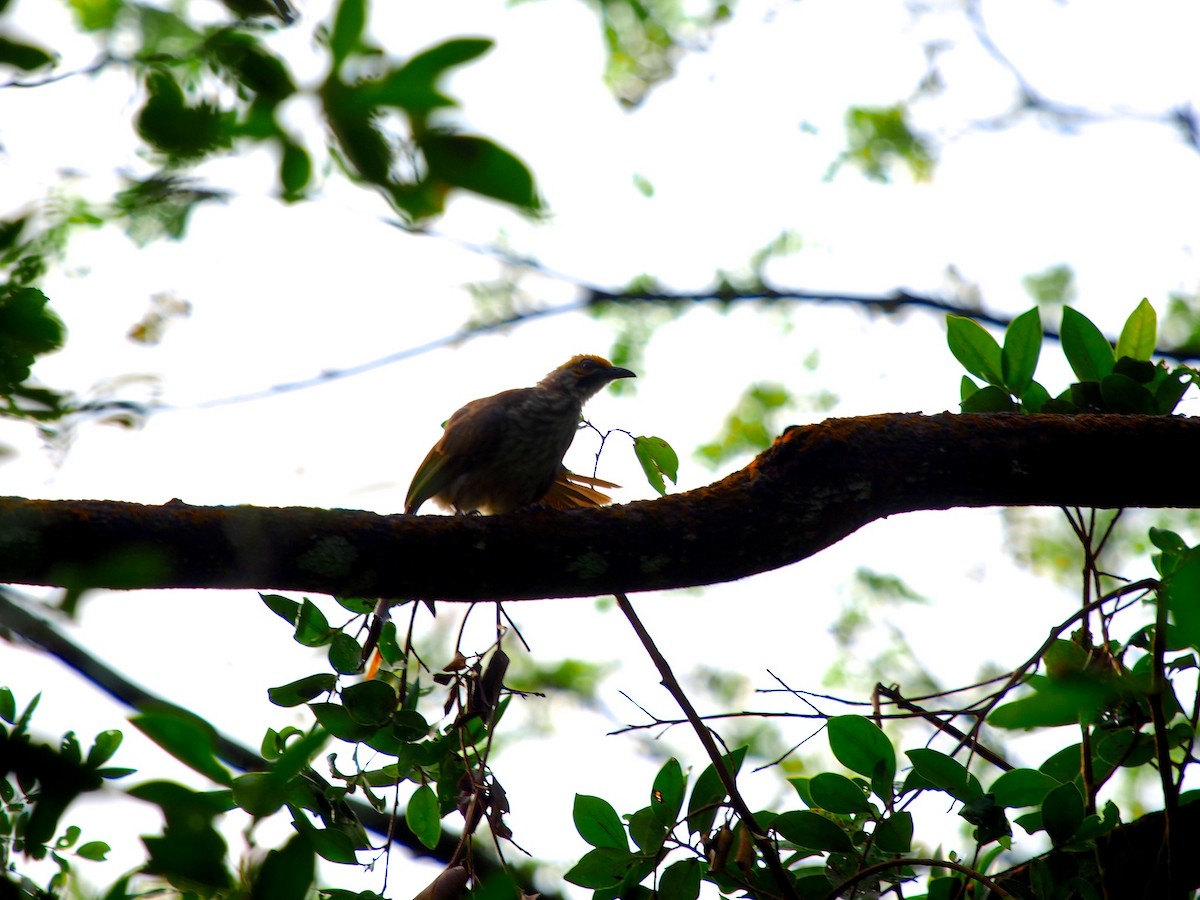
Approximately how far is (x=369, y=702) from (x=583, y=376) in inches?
140

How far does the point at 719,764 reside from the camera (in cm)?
283

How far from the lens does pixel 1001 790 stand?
9.43ft

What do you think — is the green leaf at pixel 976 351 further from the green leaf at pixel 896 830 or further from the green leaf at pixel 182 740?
the green leaf at pixel 182 740

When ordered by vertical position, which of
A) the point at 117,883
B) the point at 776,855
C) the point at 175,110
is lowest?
the point at 117,883

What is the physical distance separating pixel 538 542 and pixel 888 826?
4.15ft

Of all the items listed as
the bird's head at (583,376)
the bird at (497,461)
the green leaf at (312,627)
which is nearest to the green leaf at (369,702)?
the green leaf at (312,627)

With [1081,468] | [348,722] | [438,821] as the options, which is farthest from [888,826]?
[348,722]

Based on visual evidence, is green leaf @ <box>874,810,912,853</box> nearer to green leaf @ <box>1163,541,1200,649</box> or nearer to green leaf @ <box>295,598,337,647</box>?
green leaf @ <box>295,598,337,647</box>

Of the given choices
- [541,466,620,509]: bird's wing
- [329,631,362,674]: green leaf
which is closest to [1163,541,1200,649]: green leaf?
[329,631,362,674]: green leaf

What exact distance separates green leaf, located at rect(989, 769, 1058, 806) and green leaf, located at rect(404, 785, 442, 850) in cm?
168

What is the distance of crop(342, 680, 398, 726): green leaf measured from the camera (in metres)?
3.08

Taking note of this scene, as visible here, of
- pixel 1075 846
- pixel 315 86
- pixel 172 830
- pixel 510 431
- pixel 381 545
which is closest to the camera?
pixel 315 86

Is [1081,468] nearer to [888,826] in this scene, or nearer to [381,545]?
[888,826]

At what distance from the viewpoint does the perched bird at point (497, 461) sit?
16.7ft
